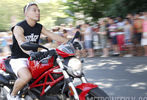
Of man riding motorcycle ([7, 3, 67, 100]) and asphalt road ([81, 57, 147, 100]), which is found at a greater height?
man riding motorcycle ([7, 3, 67, 100])

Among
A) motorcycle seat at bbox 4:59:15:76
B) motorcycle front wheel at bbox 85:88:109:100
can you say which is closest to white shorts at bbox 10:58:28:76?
motorcycle seat at bbox 4:59:15:76

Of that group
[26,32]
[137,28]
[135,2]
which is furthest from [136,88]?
[135,2]

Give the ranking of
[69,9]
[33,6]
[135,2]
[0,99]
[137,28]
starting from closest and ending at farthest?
[33,6], [0,99], [137,28], [135,2], [69,9]

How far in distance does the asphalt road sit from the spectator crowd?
743 millimetres

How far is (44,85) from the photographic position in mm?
3553

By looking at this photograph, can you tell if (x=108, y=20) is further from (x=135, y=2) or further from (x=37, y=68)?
(x=37, y=68)

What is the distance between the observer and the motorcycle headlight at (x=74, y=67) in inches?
126

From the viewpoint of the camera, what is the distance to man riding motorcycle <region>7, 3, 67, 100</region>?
11.7 feet

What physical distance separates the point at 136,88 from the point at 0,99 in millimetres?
3017

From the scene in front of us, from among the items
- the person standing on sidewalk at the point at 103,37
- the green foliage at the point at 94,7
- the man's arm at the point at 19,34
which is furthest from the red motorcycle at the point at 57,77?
the green foliage at the point at 94,7

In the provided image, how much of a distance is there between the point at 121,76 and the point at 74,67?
368cm

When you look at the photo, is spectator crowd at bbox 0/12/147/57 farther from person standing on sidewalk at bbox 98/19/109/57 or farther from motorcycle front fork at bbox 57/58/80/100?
motorcycle front fork at bbox 57/58/80/100

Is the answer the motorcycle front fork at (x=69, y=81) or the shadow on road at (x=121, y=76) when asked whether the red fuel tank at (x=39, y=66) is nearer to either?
the motorcycle front fork at (x=69, y=81)

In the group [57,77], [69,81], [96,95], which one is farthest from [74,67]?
[96,95]
